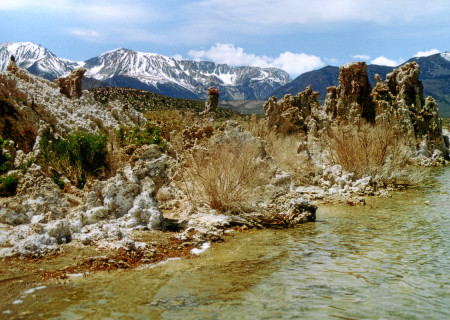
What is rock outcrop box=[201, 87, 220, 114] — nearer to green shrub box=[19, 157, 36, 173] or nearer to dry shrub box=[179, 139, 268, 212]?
dry shrub box=[179, 139, 268, 212]

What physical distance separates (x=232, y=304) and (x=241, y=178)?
579 centimetres

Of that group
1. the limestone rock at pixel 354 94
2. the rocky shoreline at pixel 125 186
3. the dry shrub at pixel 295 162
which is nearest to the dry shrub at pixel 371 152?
the rocky shoreline at pixel 125 186

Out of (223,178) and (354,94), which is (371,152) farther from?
(354,94)

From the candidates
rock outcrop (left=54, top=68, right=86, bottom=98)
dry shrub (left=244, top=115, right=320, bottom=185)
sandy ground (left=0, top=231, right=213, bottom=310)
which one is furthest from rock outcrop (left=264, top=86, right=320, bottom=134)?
sandy ground (left=0, top=231, right=213, bottom=310)

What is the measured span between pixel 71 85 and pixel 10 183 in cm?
923

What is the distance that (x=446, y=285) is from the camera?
544 cm

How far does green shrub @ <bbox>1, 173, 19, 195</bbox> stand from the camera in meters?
8.15

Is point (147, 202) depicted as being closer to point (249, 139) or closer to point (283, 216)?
point (283, 216)

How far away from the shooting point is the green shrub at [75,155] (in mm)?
10484

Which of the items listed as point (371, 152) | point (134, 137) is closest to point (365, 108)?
point (371, 152)

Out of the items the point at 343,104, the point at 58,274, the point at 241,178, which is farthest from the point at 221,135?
the point at 343,104

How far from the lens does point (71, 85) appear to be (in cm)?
1631

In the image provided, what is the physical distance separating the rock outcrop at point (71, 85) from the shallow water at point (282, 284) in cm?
1144

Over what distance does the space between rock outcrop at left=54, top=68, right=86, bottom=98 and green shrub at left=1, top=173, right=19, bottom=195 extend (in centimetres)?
845
